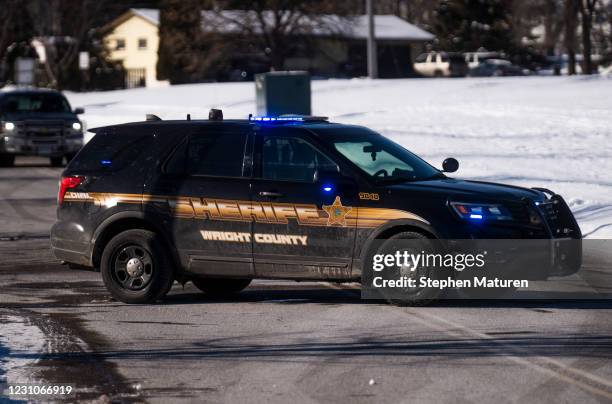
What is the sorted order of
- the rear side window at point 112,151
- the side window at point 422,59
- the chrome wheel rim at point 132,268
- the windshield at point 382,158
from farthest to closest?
1. the side window at point 422,59
2. the rear side window at point 112,151
3. the chrome wheel rim at point 132,268
4. the windshield at point 382,158

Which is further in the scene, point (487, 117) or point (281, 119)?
point (487, 117)

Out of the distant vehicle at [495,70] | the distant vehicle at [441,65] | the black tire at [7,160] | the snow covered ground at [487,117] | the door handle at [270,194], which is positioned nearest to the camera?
the door handle at [270,194]

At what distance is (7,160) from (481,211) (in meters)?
21.4

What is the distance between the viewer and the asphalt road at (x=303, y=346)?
7785 millimetres

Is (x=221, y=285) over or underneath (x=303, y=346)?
underneath

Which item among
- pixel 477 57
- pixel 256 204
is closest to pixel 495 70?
pixel 477 57

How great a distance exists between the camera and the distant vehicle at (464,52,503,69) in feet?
267

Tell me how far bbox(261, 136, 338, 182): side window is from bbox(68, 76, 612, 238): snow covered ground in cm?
592

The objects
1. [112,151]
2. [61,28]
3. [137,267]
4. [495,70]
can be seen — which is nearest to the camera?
[137,267]

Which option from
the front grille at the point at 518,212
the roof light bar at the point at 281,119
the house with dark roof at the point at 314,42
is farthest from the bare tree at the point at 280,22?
the front grille at the point at 518,212

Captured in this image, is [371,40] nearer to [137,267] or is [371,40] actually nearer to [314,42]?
[314,42]

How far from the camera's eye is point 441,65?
3093 inches

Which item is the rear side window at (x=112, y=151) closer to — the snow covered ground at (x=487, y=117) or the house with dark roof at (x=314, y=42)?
the snow covered ground at (x=487, y=117)

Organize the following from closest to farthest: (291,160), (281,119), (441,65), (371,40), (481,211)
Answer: (481,211) → (291,160) → (281,119) → (371,40) → (441,65)
